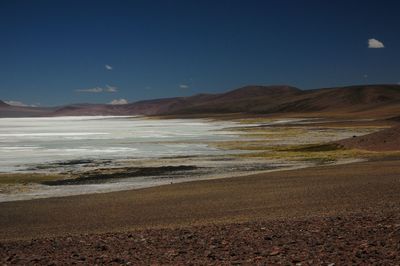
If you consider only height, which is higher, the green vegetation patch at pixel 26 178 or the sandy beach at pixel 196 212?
the green vegetation patch at pixel 26 178

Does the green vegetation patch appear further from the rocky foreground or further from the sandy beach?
the rocky foreground

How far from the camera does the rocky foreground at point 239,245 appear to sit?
365 inches

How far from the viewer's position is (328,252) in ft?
30.7

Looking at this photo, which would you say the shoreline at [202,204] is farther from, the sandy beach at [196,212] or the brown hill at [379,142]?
the brown hill at [379,142]

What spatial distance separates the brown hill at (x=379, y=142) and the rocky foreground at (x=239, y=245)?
29.6m

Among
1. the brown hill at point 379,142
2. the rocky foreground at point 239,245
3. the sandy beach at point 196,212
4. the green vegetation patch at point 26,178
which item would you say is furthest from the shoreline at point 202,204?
the brown hill at point 379,142

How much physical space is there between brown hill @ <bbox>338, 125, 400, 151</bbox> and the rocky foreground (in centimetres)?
2958

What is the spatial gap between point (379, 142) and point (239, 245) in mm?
34115

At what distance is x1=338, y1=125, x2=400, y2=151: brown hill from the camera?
4075 cm

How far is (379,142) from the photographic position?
42000 mm

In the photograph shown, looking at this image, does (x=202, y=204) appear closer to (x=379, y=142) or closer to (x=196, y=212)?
(x=196, y=212)

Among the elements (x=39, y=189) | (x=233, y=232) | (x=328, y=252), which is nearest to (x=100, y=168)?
(x=39, y=189)

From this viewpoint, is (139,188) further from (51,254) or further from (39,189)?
(51,254)

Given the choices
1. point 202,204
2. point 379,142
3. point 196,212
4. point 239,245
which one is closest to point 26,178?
point 202,204
